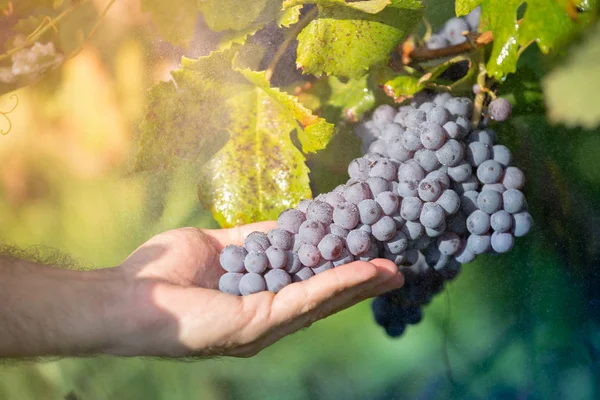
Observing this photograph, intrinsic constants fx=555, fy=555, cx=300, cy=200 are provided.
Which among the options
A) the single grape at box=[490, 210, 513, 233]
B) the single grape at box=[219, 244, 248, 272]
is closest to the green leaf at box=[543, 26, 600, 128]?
the single grape at box=[490, 210, 513, 233]

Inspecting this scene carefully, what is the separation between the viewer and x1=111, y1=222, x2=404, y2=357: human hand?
1.48 ft

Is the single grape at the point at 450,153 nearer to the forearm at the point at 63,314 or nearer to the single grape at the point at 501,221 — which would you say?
the single grape at the point at 501,221

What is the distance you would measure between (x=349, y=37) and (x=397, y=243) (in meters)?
0.19

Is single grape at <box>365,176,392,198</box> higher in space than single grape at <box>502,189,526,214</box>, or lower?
higher

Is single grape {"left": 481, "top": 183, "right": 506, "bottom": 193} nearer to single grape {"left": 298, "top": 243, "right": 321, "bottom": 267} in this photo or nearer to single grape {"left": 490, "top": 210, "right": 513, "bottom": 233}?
single grape {"left": 490, "top": 210, "right": 513, "bottom": 233}

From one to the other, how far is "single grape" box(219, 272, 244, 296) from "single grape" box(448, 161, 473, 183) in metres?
0.21

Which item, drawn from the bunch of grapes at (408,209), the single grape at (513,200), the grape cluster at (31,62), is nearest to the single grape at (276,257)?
the bunch of grapes at (408,209)

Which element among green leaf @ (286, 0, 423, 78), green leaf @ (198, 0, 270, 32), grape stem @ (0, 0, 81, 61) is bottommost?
green leaf @ (286, 0, 423, 78)

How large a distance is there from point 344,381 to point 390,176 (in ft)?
1.05

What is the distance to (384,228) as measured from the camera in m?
0.46

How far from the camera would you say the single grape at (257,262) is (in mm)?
457

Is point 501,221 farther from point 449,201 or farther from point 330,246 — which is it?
point 330,246

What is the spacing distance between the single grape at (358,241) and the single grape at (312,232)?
2 centimetres

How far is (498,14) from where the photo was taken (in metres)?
0.47
